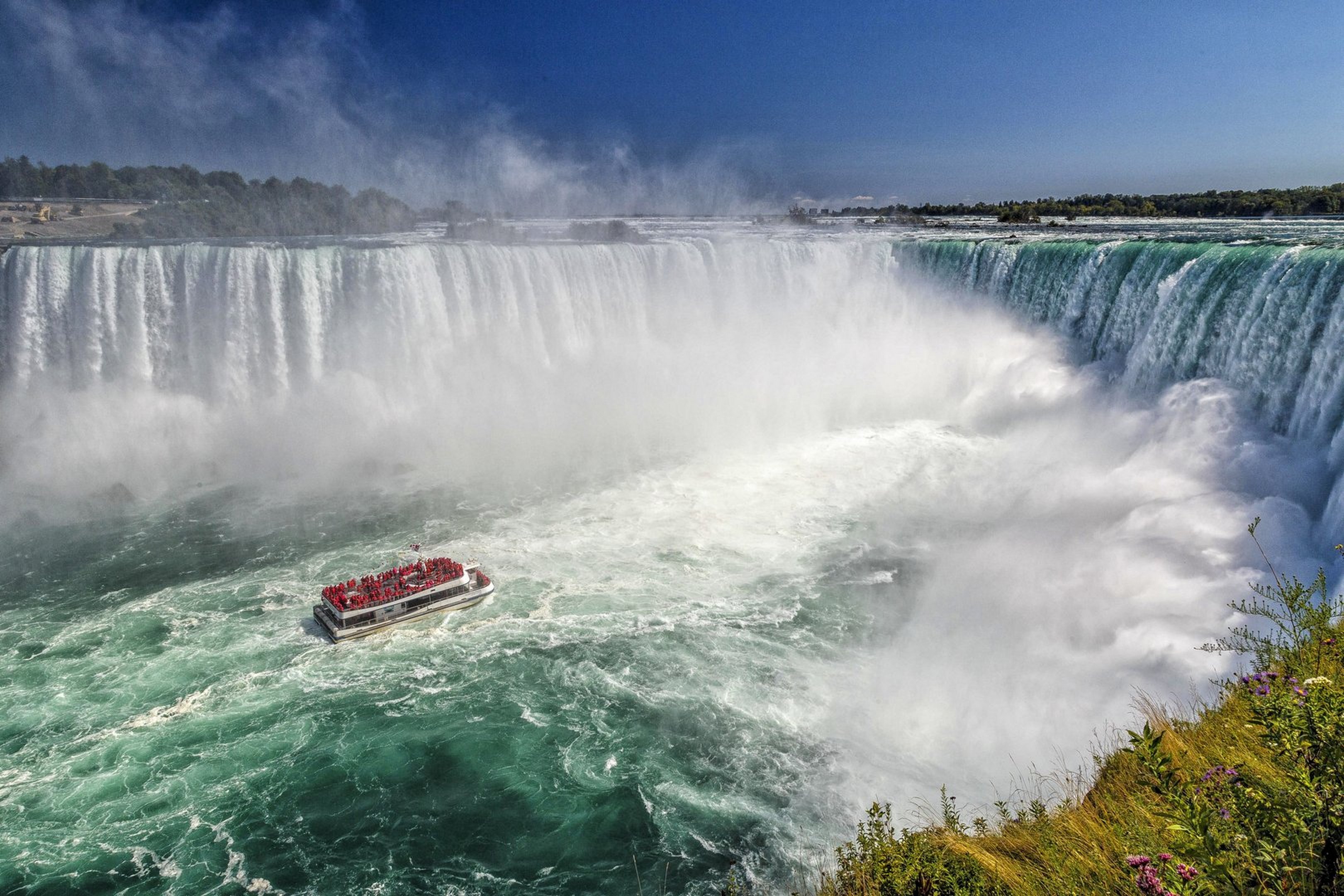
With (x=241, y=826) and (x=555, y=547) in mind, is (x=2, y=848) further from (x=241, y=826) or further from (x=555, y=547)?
(x=555, y=547)

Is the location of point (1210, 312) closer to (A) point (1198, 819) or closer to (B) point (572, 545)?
(B) point (572, 545)

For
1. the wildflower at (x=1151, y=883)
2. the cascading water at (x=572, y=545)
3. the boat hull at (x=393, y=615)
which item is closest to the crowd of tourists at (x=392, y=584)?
the boat hull at (x=393, y=615)

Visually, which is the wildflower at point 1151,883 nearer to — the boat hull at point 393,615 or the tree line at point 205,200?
the boat hull at point 393,615

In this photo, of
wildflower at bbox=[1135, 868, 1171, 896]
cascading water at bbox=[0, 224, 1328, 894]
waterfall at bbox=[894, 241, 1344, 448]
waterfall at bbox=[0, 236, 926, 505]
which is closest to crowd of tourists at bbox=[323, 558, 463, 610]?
cascading water at bbox=[0, 224, 1328, 894]

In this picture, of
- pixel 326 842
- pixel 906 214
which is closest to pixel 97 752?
pixel 326 842

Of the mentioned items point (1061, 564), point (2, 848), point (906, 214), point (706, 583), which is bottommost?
point (2, 848)

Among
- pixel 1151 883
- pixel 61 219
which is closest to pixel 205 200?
pixel 61 219
